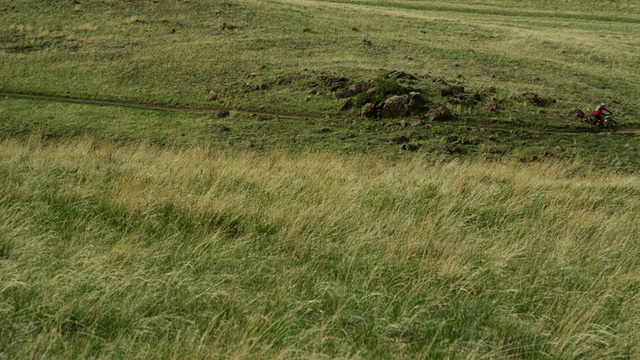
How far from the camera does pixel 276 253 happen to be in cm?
495

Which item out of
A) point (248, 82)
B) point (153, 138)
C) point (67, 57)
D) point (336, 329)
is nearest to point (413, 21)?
point (248, 82)

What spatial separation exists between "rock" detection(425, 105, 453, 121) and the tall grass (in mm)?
12964

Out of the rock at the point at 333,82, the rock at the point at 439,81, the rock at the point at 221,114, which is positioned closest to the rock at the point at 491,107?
the rock at the point at 439,81

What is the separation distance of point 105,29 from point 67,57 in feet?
15.8

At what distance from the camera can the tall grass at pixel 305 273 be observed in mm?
3527

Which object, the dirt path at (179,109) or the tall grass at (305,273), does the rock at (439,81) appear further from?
the tall grass at (305,273)

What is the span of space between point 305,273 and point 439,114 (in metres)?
16.5

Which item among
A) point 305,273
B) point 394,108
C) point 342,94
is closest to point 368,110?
point 394,108

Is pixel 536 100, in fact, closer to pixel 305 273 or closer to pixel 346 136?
pixel 346 136

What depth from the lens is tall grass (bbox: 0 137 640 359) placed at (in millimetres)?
3527

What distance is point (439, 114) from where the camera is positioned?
2016cm

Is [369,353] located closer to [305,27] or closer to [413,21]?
[305,27]

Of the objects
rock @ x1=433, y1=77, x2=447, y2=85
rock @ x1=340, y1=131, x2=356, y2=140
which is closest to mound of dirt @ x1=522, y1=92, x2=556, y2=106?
rock @ x1=433, y1=77, x2=447, y2=85

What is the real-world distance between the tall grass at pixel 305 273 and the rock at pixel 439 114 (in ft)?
42.5
